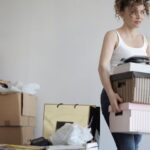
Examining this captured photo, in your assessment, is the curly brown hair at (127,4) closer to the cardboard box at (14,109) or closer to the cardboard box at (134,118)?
the cardboard box at (134,118)

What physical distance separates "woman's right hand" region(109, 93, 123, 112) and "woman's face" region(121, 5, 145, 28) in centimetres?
37

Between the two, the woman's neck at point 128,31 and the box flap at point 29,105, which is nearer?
the woman's neck at point 128,31

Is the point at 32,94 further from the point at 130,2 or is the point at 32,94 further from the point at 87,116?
the point at 130,2

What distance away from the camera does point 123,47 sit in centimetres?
156

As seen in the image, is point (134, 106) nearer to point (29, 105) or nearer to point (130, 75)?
point (130, 75)

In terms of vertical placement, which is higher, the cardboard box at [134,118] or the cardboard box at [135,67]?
the cardboard box at [135,67]

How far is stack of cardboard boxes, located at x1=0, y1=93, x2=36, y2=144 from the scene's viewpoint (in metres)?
2.43

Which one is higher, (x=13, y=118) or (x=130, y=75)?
(x=130, y=75)

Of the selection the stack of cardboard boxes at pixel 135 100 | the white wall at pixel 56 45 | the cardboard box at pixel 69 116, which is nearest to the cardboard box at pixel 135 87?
the stack of cardboard boxes at pixel 135 100

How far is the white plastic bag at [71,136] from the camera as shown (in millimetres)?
1752

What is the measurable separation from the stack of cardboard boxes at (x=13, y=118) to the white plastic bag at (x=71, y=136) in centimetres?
63

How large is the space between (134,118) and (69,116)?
1052 mm

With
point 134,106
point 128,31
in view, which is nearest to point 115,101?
point 134,106

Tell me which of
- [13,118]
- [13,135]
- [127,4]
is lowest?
[13,135]
